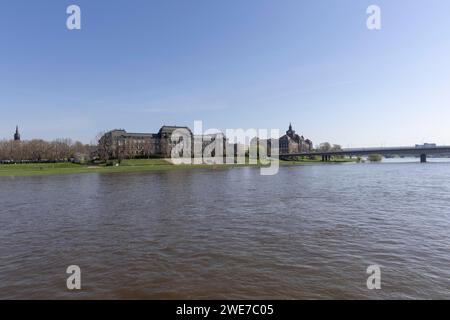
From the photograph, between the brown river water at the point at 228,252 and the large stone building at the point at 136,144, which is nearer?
the brown river water at the point at 228,252

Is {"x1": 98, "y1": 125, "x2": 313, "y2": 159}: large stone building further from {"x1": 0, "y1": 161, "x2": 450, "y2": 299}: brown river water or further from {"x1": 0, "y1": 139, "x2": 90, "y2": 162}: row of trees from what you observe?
{"x1": 0, "y1": 161, "x2": 450, "y2": 299}: brown river water

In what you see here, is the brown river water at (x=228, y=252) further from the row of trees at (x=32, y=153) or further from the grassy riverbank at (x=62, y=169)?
the row of trees at (x=32, y=153)

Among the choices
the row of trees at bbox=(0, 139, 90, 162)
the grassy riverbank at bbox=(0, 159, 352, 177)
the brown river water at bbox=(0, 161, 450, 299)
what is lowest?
the brown river water at bbox=(0, 161, 450, 299)

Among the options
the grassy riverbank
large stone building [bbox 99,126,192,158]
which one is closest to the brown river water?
the grassy riverbank

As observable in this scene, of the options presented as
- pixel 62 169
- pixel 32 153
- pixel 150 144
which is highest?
pixel 150 144

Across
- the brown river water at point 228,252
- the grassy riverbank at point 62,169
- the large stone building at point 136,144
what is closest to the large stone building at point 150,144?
the large stone building at point 136,144

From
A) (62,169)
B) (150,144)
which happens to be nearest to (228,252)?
(62,169)

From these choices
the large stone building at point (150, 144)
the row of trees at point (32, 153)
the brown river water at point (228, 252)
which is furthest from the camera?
the row of trees at point (32, 153)

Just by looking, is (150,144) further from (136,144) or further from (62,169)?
(62,169)

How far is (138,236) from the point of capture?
1434 cm

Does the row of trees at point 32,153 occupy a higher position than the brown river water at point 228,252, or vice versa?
the row of trees at point 32,153

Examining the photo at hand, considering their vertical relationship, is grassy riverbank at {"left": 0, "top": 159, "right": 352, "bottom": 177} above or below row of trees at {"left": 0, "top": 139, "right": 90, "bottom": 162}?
below
